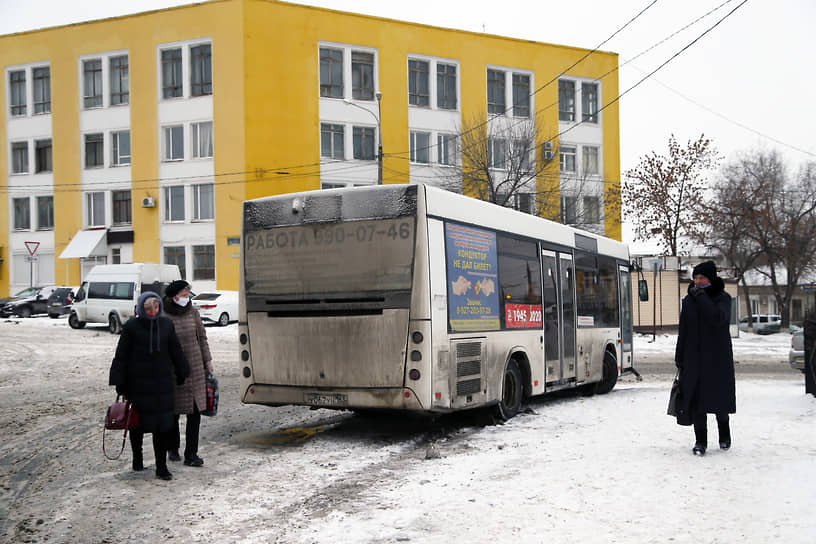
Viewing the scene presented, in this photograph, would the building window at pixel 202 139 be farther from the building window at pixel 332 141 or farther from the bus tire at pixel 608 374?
the bus tire at pixel 608 374

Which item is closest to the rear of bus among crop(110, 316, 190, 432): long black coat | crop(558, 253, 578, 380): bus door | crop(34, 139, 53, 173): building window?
crop(110, 316, 190, 432): long black coat

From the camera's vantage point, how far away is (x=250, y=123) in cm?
4025

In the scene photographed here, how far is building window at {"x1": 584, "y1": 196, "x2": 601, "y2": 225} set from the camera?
4472 cm

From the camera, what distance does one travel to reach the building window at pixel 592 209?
4472cm

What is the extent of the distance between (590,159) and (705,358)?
42.6m

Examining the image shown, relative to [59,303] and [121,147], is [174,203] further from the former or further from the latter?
[59,303]

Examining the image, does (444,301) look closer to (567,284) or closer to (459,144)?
(567,284)

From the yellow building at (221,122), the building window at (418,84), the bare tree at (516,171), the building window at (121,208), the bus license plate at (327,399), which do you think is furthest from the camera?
the building window at (418,84)

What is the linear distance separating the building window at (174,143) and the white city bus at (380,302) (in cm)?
3408

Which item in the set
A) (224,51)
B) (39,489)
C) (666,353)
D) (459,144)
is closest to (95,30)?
(224,51)

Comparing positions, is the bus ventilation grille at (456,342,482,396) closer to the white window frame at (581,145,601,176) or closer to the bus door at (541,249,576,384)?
the bus door at (541,249,576,384)

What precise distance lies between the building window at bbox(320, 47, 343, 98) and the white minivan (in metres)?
15.2

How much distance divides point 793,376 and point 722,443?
1268 centimetres

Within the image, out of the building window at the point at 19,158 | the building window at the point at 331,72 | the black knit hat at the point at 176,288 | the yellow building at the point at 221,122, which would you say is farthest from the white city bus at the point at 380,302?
the building window at the point at 19,158
